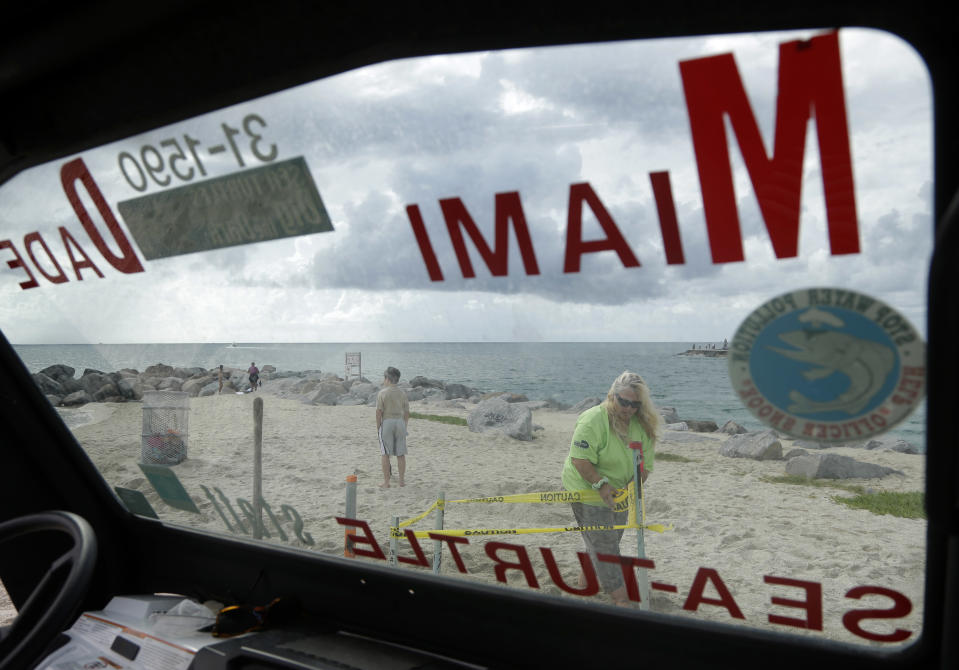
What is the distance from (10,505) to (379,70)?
5.64ft

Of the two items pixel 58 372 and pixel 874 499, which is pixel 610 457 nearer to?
pixel 874 499

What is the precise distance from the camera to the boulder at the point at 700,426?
1339 millimetres

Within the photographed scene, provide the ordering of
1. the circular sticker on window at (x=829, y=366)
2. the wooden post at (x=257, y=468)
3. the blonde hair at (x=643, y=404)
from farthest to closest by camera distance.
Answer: the wooden post at (x=257, y=468)
the blonde hair at (x=643, y=404)
the circular sticker on window at (x=829, y=366)

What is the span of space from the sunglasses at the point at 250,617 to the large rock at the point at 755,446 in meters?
1.08

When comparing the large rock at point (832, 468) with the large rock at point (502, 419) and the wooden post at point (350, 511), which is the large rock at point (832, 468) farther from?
the wooden post at point (350, 511)

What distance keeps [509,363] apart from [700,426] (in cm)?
53

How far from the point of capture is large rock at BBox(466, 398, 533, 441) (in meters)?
1.83

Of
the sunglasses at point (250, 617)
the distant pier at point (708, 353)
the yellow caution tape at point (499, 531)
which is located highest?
the distant pier at point (708, 353)

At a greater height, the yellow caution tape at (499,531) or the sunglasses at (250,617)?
the yellow caution tape at (499,531)

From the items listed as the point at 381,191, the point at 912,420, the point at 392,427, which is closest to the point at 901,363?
the point at 912,420

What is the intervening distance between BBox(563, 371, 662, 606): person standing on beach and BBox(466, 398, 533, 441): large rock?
0.60 feet

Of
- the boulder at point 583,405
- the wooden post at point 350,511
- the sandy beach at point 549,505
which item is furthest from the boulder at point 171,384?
the boulder at point 583,405

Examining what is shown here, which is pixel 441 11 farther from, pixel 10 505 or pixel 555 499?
pixel 10 505

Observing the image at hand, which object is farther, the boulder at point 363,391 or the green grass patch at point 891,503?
the boulder at point 363,391
